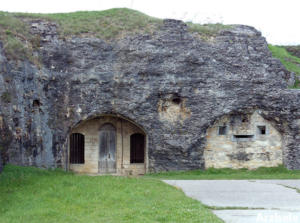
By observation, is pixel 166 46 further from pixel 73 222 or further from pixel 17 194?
pixel 73 222

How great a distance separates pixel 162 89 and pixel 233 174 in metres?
4.57

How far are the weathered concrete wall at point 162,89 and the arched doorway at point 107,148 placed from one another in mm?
1613

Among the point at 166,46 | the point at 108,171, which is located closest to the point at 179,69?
the point at 166,46

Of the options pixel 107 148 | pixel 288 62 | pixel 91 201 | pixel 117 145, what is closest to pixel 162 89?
pixel 117 145

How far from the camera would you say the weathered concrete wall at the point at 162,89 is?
16.1 m

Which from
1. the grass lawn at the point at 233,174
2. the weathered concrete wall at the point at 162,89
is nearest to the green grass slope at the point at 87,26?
the weathered concrete wall at the point at 162,89

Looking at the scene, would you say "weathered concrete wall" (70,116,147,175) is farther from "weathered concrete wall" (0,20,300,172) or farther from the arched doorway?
"weathered concrete wall" (0,20,300,172)

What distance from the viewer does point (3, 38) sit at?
1508cm

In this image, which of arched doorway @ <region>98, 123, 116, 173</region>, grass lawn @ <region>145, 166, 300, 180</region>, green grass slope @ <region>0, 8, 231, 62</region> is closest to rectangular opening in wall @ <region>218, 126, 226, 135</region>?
grass lawn @ <region>145, 166, 300, 180</region>

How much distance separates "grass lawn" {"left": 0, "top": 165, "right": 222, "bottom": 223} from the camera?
306 inches

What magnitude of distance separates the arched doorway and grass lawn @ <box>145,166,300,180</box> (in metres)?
2.37

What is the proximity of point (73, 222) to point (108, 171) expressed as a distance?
10157 mm

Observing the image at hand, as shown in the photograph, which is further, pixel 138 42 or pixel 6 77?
pixel 138 42

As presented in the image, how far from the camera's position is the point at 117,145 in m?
17.8
